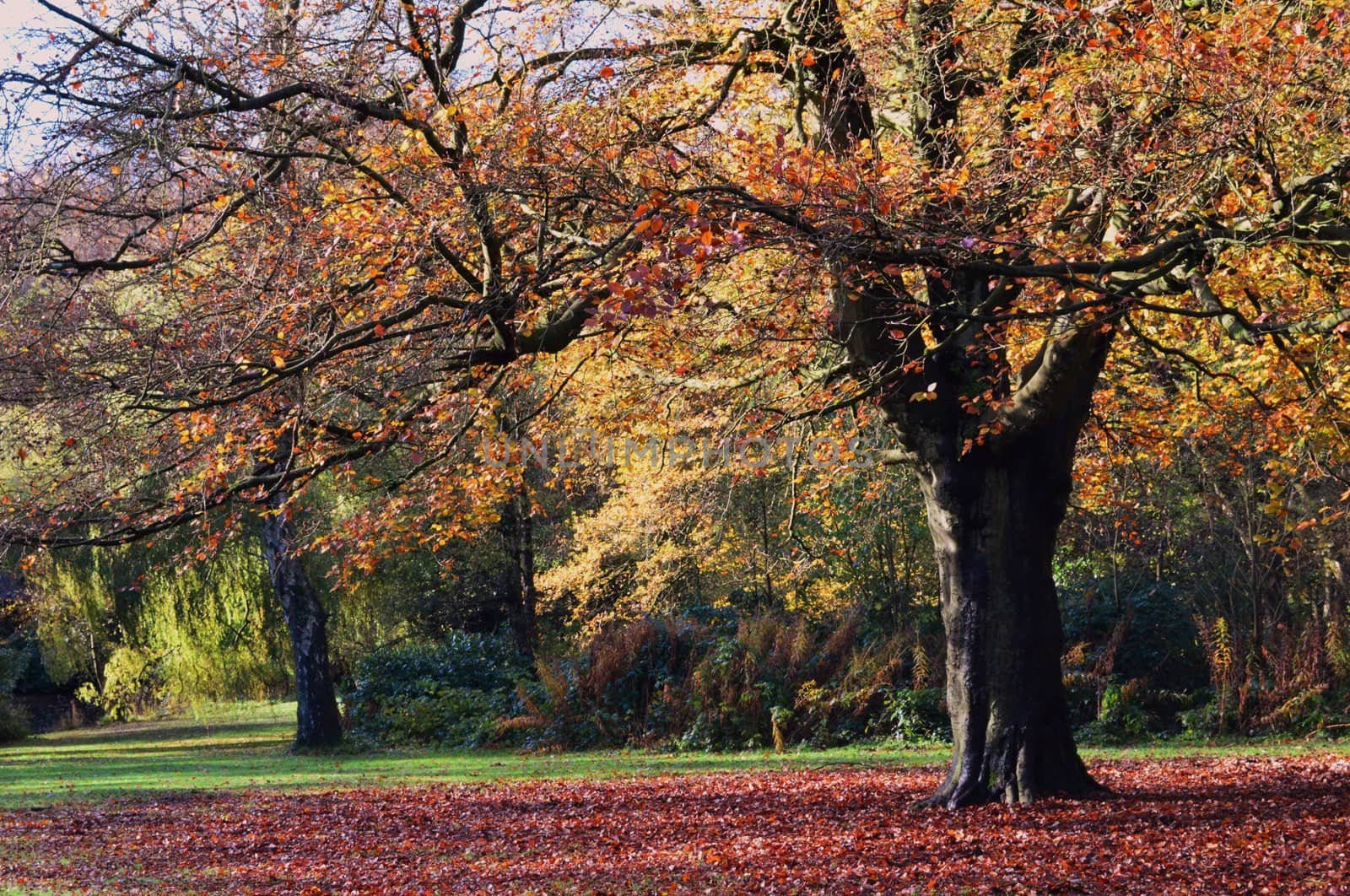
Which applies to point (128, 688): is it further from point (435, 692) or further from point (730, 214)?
point (730, 214)

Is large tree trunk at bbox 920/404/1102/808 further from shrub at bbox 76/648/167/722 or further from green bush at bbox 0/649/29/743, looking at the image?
green bush at bbox 0/649/29/743

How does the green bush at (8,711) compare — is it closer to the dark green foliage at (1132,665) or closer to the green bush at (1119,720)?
the dark green foliage at (1132,665)

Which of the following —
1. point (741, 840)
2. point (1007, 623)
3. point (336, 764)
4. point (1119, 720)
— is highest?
point (1007, 623)

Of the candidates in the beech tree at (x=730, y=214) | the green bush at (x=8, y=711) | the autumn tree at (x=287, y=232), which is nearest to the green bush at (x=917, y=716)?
Result: the beech tree at (x=730, y=214)

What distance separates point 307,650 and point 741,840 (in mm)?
12255

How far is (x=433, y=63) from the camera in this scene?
827cm

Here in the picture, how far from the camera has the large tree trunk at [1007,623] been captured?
9.21m

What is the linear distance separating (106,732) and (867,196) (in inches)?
982

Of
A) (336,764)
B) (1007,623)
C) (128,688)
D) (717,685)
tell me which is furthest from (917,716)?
(128,688)

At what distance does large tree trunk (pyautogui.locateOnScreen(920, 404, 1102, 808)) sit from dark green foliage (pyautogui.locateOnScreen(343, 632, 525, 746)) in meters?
11.0

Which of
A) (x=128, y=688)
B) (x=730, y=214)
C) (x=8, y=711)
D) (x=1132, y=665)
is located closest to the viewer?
(x=730, y=214)

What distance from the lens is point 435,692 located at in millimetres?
20469

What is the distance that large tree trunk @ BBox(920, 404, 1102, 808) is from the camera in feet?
30.2

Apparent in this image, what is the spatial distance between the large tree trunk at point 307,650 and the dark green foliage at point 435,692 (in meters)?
0.74
